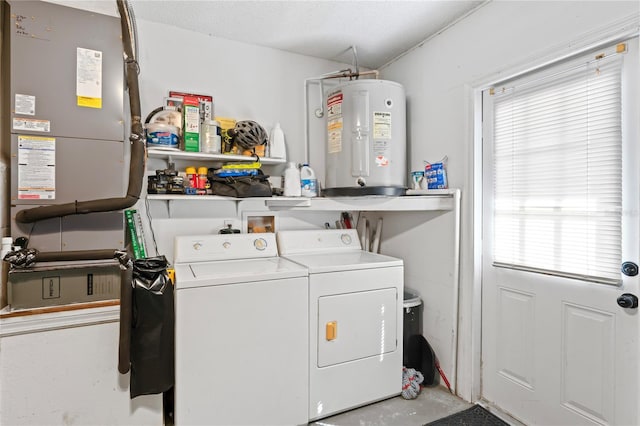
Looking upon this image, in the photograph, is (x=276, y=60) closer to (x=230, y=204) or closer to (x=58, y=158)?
(x=230, y=204)

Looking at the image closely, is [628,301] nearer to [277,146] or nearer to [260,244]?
[260,244]

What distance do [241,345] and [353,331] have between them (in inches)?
27.3

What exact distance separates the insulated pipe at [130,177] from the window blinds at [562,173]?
2.05 meters

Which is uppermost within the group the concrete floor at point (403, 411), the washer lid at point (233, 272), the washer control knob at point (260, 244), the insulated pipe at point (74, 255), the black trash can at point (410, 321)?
the insulated pipe at point (74, 255)

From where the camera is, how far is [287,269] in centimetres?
200

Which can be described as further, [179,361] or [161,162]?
[161,162]

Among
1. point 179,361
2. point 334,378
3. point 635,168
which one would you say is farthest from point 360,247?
point 635,168

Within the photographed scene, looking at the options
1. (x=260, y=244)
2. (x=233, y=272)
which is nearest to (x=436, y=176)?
(x=260, y=244)

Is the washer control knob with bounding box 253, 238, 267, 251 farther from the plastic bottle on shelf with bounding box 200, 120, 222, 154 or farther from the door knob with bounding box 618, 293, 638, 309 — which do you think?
the door knob with bounding box 618, 293, 638, 309

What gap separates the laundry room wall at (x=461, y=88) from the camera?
1.67 meters

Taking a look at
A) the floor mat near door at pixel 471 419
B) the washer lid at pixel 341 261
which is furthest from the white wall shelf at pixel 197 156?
the floor mat near door at pixel 471 419

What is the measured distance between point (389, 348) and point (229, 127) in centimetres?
Answer: 191

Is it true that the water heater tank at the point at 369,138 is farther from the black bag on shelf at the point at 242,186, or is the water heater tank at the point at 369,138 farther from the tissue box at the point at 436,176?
the black bag on shelf at the point at 242,186

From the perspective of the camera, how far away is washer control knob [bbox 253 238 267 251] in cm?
239
